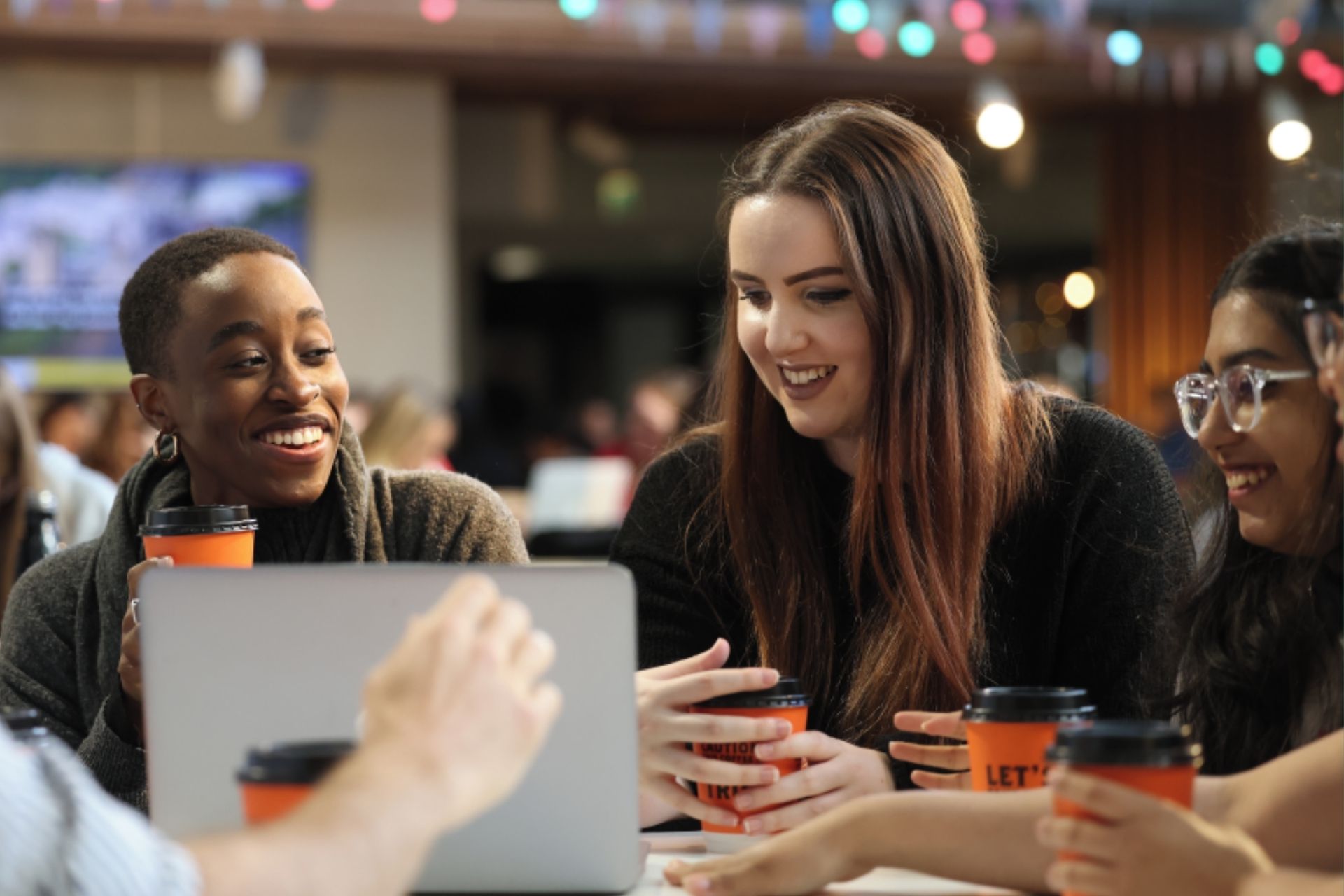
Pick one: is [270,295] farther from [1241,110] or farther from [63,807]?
[1241,110]

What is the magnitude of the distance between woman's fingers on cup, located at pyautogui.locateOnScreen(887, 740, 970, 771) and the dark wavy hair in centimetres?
25

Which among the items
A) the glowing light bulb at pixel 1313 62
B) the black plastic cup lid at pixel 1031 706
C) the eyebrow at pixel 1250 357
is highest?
the glowing light bulb at pixel 1313 62

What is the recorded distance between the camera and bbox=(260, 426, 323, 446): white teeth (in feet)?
6.44

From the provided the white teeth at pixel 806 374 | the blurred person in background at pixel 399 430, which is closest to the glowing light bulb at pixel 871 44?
the blurred person in background at pixel 399 430

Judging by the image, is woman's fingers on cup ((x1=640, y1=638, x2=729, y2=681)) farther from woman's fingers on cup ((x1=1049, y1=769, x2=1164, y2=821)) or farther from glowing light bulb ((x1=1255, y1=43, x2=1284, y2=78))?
glowing light bulb ((x1=1255, y1=43, x2=1284, y2=78))

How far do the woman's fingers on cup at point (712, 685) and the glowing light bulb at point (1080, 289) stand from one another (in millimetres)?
12310

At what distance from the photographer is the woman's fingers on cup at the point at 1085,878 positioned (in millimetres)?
1091

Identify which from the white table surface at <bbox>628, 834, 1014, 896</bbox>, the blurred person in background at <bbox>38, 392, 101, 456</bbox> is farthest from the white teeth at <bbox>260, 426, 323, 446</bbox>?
the blurred person in background at <bbox>38, 392, 101, 456</bbox>

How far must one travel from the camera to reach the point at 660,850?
1.55 m

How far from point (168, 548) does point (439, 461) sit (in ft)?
19.9

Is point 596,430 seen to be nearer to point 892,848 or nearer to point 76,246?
point 76,246

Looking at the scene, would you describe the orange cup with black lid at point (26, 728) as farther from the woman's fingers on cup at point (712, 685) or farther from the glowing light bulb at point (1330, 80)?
the glowing light bulb at point (1330, 80)

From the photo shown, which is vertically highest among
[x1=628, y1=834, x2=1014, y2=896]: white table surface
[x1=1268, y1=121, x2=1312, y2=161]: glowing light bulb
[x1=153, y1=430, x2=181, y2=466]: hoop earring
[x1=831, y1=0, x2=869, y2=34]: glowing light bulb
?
[x1=831, y1=0, x2=869, y2=34]: glowing light bulb

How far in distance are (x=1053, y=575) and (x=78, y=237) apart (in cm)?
722
